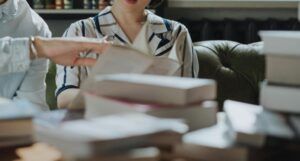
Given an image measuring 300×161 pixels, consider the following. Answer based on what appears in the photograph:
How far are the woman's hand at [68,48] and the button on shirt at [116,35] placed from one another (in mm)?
392

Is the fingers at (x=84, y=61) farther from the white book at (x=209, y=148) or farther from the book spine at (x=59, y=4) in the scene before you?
the book spine at (x=59, y=4)

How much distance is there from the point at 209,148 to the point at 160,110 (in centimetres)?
10

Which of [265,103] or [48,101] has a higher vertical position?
[265,103]

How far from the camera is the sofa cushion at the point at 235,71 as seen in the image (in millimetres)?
→ 2232

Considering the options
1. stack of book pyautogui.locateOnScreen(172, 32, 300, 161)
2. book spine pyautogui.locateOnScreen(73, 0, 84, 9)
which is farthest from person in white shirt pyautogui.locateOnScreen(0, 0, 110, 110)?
book spine pyautogui.locateOnScreen(73, 0, 84, 9)

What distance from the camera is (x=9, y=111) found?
977 mm

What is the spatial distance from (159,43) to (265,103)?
1.00m

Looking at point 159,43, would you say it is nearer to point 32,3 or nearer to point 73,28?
point 73,28

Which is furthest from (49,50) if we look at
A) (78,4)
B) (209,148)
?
(78,4)

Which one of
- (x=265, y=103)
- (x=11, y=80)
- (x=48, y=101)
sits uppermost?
(x=265, y=103)

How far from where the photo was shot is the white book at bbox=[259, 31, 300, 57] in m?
0.91

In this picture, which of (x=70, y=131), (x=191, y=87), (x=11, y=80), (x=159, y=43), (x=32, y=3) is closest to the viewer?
(x=70, y=131)

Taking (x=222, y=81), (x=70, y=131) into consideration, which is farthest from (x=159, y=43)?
(x=70, y=131)

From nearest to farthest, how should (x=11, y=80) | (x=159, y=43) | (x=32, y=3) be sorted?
(x=11, y=80) < (x=159, y=43) < (x=32, y=3)
